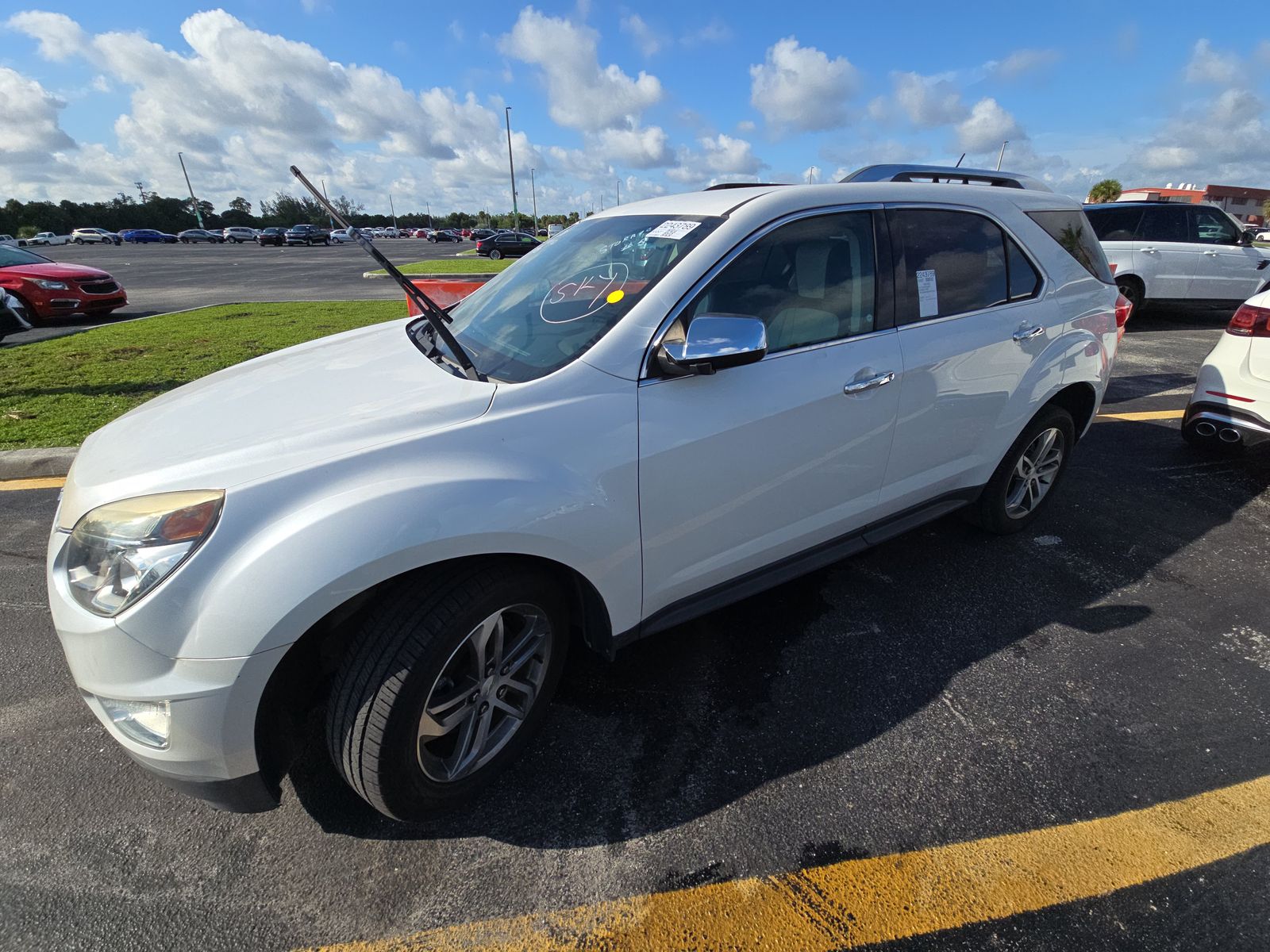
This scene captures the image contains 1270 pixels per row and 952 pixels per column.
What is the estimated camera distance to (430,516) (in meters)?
1.69

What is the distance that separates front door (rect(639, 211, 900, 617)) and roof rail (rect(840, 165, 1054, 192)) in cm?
119

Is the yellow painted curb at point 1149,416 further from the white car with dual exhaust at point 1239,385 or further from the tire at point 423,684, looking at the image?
the tire at point 423,684

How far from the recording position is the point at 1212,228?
9508 millimetres

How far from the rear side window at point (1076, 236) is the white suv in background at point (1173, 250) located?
721cm

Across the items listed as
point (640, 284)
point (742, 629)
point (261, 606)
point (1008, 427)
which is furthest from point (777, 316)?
point (261, 606)

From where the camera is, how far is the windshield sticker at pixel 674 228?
2.37m

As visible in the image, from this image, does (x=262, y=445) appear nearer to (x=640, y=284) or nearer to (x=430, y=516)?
(x=430, y=516)

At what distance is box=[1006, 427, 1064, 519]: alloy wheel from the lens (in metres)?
3.53

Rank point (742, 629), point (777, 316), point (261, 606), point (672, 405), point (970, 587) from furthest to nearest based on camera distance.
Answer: point (970, 587) < point (742, 629) < point (777, 316) < point (672, 405) < point (261, 606)

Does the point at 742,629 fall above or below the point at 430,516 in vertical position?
below

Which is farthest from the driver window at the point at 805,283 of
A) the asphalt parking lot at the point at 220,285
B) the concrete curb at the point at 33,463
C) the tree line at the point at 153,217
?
the tree line at the point at 153,217

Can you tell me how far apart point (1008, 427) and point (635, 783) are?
8.07ft

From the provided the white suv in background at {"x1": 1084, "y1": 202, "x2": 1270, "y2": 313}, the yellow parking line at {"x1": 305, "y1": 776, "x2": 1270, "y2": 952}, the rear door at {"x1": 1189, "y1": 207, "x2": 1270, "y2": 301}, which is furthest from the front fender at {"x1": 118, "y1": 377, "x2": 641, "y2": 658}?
the rear door at {"x1": 1189, "y1": 207, "x2": 1270, "y2": 301}

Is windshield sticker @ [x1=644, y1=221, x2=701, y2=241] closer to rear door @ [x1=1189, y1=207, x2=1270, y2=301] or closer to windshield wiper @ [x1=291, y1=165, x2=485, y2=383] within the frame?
windshield wiper @ [x1=291, y1=165, x2=485, y2=383]
